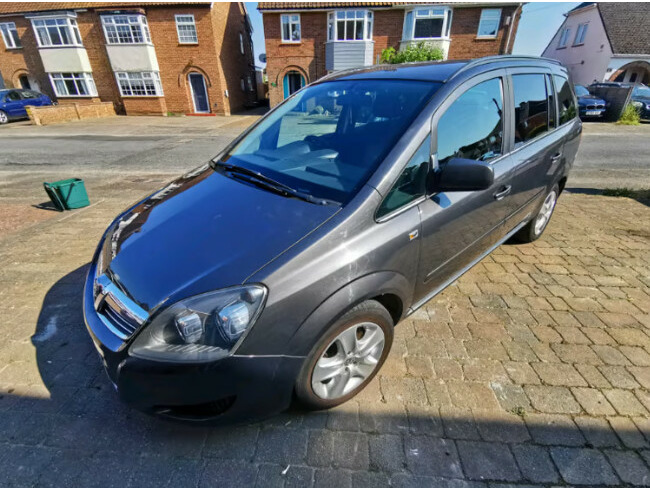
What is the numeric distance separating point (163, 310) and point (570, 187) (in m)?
7.52

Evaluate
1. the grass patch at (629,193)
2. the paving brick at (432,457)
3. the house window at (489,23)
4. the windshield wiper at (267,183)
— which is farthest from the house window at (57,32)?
the paving brick at (432,457)

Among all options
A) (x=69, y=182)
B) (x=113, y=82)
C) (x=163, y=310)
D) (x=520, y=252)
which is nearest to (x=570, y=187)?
(x=520, y=252)

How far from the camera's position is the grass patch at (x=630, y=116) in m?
15.2

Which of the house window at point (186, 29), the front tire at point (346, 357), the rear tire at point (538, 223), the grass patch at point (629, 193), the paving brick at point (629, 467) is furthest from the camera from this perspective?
the house window at point (186, 29)

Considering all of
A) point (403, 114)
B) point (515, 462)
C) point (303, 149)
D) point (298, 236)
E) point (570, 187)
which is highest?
point (403, 114)

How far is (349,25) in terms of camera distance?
20.6 metres

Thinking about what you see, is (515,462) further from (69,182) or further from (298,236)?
(69,182)

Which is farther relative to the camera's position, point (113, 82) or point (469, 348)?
point (113, 82)

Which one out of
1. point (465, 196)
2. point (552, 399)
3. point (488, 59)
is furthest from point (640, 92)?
point (552, 399)

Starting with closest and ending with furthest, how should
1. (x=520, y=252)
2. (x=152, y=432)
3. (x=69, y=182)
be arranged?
1. (x=152, y=432)
2. (x=520, y=252)
3. (x=69, y=182)

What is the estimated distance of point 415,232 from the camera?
6.44ft

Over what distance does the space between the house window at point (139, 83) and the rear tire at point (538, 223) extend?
25671 millimetres

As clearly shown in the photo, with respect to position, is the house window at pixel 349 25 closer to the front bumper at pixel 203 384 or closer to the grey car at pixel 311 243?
the grey car at pixel 311 243

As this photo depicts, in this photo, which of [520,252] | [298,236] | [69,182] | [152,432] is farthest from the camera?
[69,182]
